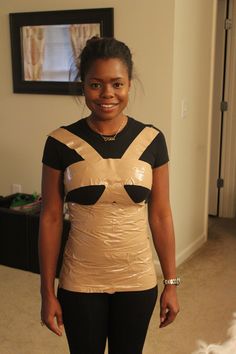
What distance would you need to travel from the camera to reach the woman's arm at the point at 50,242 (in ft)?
4.20

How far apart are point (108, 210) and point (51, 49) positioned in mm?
2248

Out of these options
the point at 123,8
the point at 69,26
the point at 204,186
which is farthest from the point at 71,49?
the point at 204,186

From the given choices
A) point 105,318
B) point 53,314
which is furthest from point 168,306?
point 53,314

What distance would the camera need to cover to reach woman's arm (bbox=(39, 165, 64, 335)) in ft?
4.20

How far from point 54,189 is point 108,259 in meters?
0.25

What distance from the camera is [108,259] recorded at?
1267mm

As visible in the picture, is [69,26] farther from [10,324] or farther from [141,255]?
[141,255]

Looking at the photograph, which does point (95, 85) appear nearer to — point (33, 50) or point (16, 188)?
point (33, 50)

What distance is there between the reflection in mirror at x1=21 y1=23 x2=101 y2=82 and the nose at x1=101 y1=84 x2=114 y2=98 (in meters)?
1.95

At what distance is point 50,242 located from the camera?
1.30 m

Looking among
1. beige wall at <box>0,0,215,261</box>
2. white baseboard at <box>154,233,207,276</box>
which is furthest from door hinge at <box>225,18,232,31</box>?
white baseboard at <box>154,233,207,276</box>

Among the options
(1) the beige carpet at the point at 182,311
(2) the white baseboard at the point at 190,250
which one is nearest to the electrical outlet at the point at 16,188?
(1) the beige carpet at the point at 182,311

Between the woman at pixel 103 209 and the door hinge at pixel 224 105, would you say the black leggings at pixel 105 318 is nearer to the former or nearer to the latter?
the woman at pixel 103 209

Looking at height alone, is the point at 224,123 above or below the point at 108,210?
below
